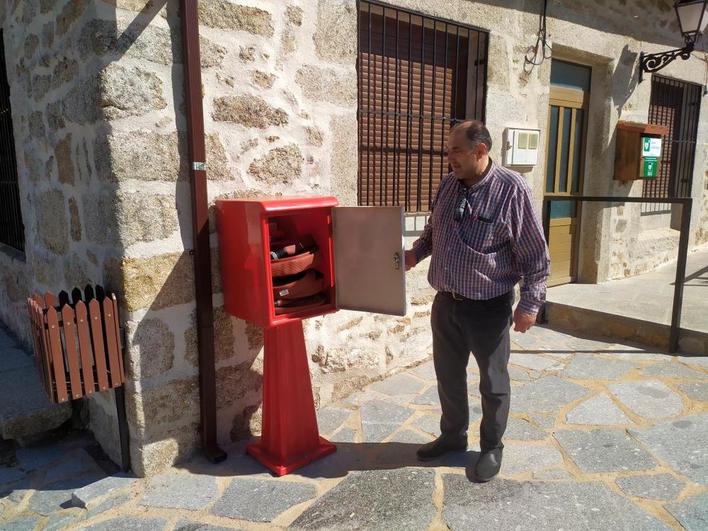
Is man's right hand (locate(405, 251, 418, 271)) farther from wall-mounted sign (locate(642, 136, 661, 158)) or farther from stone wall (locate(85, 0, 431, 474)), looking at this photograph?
wall-mounted sign (locate(642, 136, 661, 158))

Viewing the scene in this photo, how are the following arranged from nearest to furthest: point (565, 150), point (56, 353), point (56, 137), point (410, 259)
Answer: point (56, 353) < point (410, 259) < point (56, 137) < point (565, 150)

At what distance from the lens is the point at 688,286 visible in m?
5.52

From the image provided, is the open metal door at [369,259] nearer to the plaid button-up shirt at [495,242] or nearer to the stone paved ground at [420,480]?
the plaid button-up shirt at [495,242]

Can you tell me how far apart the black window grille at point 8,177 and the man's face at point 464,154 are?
126 inches

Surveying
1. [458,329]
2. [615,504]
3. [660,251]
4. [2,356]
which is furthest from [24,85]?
[660,251]

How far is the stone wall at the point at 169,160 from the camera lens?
7.70ft

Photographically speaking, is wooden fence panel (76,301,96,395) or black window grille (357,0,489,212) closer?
wooden fence panel (76,301,96,395)

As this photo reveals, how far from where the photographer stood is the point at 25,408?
9.67ft

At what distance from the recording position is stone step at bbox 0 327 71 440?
9.44 ft

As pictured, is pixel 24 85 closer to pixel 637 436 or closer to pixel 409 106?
pixel 409 106

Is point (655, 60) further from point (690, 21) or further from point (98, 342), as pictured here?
point (98, 342)

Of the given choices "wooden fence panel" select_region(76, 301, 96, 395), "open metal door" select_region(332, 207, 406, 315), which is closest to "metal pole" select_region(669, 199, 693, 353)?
"open metal door" select_region(332, 207, 406, 315)

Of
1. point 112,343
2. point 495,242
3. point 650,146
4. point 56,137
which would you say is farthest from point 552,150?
point 112,343

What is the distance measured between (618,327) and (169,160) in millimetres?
3758
